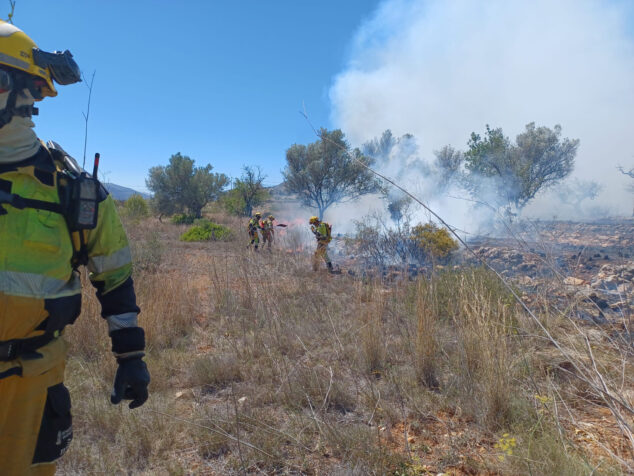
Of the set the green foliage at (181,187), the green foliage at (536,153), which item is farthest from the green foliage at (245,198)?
the green foliage at (536,153)

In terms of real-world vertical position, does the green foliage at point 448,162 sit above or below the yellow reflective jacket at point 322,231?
above

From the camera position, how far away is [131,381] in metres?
1.42

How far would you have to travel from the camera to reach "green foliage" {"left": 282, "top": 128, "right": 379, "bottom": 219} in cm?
2175

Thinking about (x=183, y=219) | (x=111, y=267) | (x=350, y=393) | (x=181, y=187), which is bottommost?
(x=350, y=393)

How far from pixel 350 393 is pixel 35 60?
255cm

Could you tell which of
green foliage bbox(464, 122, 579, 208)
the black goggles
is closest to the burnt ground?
the black goggles

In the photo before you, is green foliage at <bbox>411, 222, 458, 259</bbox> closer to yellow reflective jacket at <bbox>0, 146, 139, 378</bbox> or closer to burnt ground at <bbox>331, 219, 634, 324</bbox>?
burnt ground at <bbox>331, 219, 634, 324</bbox>

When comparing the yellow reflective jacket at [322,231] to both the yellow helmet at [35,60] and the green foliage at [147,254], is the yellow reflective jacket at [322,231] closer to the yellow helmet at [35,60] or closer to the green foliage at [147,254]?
the green foliage at [147,254]

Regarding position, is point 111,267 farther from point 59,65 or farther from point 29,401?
point 59,65

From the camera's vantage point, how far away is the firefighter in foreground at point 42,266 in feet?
3.68

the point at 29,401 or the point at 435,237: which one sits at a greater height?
the point at 435,237

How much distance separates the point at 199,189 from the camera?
2472 centimetres

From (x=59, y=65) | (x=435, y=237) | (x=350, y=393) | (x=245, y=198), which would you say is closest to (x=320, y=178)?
(x=245, y=198)

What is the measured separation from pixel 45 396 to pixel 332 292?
386 centimetres
